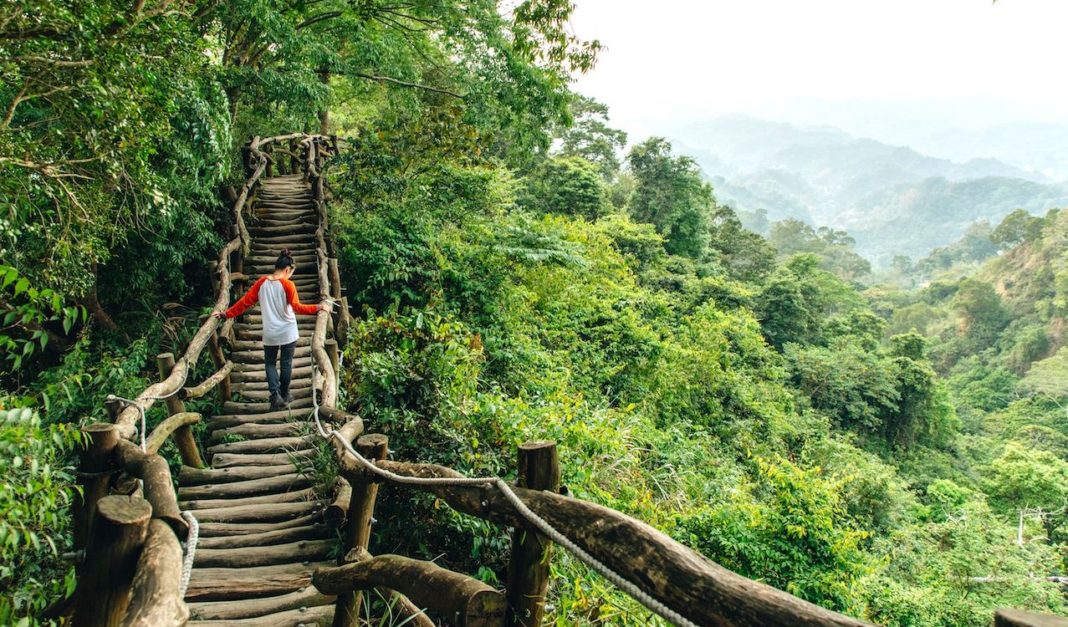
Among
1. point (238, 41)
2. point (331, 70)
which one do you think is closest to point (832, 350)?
point (331, 70)

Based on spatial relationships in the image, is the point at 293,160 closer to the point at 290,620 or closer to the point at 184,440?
the point at 184,440

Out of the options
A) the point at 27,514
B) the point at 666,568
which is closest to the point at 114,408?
the point at 27,514

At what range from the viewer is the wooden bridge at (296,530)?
1.68 meters

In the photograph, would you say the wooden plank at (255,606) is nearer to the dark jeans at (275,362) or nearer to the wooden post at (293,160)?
the dark jeans at (275,362)

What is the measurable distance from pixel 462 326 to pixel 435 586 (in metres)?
4.40

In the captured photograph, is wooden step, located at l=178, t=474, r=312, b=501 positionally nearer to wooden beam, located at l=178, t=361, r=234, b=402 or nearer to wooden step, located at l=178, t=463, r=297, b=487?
wooden step, located at l=178, t=463, r=297, b=487

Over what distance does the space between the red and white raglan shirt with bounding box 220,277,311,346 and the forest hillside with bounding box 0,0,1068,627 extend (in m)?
0.81

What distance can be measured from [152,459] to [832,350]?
2765 centimetres

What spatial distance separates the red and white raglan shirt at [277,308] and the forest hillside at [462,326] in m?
0.81

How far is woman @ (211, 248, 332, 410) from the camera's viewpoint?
5984mm

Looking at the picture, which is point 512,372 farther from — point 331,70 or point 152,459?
point 331,70

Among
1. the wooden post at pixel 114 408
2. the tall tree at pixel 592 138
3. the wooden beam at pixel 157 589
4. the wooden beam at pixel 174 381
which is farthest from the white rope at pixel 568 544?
the tall tree at pixel 592 138

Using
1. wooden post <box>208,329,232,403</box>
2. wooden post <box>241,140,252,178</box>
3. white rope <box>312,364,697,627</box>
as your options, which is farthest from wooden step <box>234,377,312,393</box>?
wooden post <box>241,140,252,178</box>

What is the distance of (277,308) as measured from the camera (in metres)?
6.04
